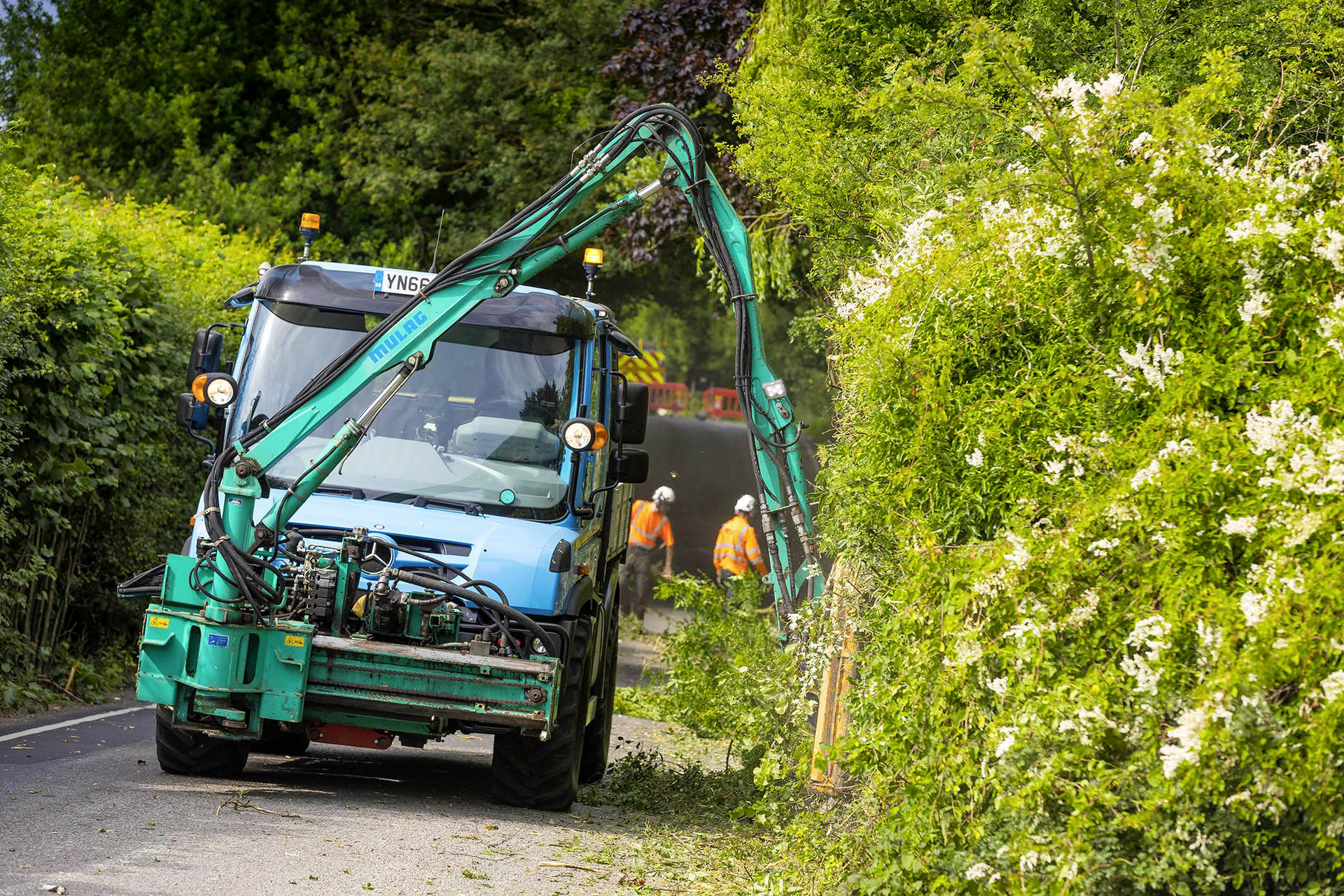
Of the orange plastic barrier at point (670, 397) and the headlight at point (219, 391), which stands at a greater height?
the orange plastic barrier at point (670, 397)

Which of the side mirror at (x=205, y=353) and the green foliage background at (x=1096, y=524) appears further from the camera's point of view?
the side mirror at (x=205, y=353)

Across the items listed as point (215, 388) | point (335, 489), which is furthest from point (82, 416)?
point (335, 489)

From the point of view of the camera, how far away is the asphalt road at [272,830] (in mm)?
5754

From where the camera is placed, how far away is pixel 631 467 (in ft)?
29.0

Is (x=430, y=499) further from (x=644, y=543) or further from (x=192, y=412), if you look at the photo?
(x=644, y=543)

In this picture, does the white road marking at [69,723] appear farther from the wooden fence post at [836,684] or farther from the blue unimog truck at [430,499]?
the wooden fence post at [836,684]

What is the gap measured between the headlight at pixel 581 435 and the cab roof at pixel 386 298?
2.29 ft

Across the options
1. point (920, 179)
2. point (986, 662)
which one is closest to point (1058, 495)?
point (986, 662)

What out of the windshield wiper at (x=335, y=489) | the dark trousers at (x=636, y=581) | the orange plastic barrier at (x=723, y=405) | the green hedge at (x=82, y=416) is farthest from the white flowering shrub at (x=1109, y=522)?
the orange plastic barrier at (x=723, y=405)

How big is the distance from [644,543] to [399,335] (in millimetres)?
12572

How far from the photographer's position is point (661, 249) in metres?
19.0

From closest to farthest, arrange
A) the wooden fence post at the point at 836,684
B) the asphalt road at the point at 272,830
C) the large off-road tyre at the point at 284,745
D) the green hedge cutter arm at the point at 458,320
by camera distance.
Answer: the asphalt road at the point at 272,830
the wooden fence post at the point at 836,684
the green hedge cutter arm at the point at 458,320
the large off-road tyre at the point at 284,745

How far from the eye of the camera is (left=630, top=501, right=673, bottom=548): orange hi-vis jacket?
779 inches

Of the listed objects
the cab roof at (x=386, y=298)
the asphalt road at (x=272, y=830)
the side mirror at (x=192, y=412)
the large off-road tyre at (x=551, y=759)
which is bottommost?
the asphalt road at (x=272, y=830)
